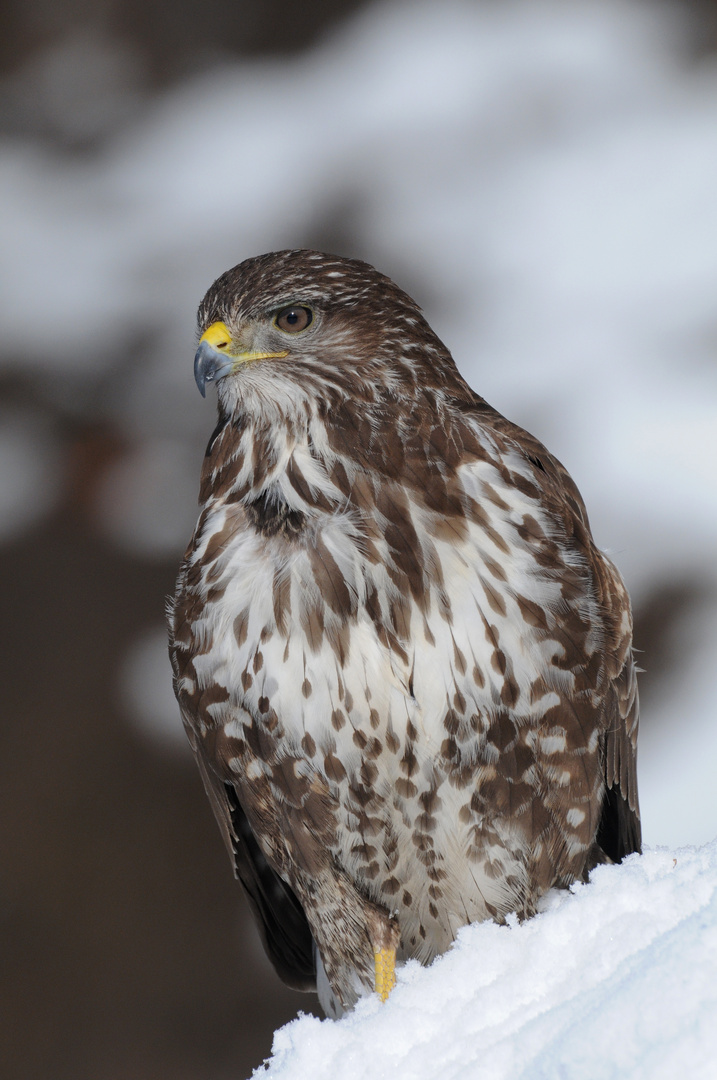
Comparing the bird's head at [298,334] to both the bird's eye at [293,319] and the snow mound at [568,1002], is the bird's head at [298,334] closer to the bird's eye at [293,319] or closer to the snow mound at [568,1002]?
the bird's eye at [293,319]

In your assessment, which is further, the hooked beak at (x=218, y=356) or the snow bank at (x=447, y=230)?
the snow bank at (x=447, y=230)

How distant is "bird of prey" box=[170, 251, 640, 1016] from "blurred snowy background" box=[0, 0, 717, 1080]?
201cm

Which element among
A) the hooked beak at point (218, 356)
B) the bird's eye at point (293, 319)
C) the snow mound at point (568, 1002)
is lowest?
the snow mound at point (568, 1002)

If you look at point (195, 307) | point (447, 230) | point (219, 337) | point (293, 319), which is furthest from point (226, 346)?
point (447, 230)

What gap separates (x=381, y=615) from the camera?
5.35 ft

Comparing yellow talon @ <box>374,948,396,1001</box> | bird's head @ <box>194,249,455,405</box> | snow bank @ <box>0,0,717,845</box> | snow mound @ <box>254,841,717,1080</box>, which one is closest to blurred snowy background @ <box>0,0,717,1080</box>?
snow bank @ <box>0,0,717,845</box>

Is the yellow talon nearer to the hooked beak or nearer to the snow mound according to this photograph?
the snow mound

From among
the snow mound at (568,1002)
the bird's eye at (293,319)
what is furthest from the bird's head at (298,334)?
the snow mound at (568,1002)

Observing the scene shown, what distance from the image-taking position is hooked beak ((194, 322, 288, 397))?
66.1 inches

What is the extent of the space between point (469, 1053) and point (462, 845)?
2.42ft

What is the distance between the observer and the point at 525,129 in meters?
3.82

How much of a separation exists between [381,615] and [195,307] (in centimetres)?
225

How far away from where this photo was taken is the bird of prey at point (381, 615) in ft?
5.36

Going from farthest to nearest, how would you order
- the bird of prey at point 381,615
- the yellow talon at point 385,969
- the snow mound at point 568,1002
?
the yellow talon at point 385,969
the bird of prey at point 381,615
the snow mound at point 568,1002
